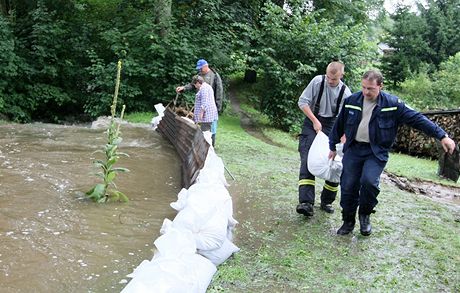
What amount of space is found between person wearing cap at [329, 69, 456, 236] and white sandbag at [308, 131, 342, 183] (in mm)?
285

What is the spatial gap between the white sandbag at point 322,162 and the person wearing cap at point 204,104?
11.4 feet

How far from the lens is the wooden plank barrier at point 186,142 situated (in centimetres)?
665

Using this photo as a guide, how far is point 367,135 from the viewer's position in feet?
16.0

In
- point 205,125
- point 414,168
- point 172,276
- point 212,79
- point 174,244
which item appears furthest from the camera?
point 414,168

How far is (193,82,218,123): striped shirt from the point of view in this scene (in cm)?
867

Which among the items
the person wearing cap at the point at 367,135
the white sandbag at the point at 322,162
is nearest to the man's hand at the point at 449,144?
the person wearing cap at the point at 367,135

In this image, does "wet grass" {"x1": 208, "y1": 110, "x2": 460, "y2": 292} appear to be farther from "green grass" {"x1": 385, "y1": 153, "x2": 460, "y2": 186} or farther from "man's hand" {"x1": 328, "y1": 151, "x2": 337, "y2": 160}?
"green grass" {"x1": 385, "y1": 153, "x2": 460, "y2": 186}

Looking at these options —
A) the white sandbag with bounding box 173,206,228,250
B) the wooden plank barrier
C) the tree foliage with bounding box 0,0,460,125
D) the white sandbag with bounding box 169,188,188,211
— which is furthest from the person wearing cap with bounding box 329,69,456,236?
the tree foliage with bounding box 0,0,460,125

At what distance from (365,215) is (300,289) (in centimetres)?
163

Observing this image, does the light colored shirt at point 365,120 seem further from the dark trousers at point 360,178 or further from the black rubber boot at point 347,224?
the black rubber boot at point 347,224

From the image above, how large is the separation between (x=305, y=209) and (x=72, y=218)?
257 cm

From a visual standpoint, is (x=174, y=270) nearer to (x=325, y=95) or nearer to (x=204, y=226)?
(x=204, y=226)

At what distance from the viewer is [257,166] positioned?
28.6 feet

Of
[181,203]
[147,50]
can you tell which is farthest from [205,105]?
[147,50]
